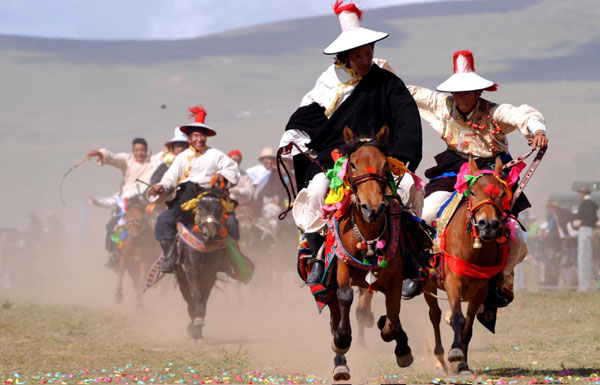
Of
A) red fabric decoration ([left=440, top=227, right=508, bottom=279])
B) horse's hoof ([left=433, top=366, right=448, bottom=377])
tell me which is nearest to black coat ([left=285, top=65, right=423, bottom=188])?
red fabric decoration ([left=440, top=227, right=508, bottom=279])

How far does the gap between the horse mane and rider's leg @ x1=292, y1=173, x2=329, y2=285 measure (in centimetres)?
59

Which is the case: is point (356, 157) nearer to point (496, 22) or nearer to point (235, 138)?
point (235, 138)

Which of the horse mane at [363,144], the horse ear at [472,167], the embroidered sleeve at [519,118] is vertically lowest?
the horse mane at [363,144]

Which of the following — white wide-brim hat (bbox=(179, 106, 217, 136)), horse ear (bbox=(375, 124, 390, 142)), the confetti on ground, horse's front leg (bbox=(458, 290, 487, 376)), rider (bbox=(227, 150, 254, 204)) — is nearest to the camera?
horse ear (bbox=(375, 124, 390, 142))

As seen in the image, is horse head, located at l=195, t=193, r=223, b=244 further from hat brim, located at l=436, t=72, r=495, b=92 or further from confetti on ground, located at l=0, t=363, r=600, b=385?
hat brim, located at l=436, t=72, r=495, b=92

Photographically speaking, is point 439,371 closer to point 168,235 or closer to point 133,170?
point 168,235

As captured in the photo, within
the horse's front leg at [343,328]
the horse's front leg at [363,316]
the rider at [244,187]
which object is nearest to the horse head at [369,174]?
the horse's front leg at [343,328]

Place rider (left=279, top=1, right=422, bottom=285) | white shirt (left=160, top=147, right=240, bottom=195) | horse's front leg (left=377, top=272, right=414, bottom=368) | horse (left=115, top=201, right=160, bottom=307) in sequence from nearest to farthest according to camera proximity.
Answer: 1. horse's front leg (left=377, top=272, right=414, bottom=368)
2. rider (left=279, top=1, right=422, bottom=285)
3. white shirt (left=160, top=147, right=240, bottom=195)
4. horse (left=115, top=201, right=160, bottom=307)

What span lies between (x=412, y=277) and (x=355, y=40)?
203 centimetres

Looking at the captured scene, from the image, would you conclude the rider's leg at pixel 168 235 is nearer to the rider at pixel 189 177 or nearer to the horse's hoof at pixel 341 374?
the rider at pixel 189 177

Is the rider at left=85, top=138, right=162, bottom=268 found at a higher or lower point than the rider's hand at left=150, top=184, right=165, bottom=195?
higher

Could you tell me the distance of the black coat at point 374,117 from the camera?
9203mm

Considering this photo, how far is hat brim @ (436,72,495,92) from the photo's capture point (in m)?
10.5

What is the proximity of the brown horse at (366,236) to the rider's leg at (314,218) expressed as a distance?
269mm
